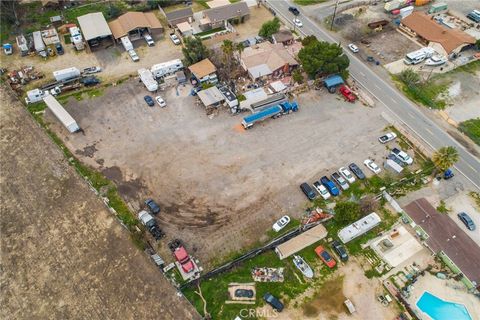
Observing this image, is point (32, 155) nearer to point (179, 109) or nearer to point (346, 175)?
point (179, 109)

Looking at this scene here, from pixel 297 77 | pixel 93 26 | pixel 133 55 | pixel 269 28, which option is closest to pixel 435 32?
pixel 297 77

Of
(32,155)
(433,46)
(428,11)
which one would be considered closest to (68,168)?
(32,155)

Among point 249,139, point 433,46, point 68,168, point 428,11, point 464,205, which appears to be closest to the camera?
point 464,205

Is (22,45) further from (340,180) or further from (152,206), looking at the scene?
(340,180)

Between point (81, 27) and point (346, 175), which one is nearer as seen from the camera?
point (346, 175)

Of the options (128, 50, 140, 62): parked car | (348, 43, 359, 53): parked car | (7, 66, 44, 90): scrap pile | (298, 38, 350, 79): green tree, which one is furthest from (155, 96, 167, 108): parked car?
(348, 43, 359, 53): parked car

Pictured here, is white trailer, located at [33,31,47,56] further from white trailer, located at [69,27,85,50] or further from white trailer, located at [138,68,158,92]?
white trailer, located at [138,68,158,92]

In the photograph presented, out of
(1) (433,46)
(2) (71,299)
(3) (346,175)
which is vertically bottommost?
(2) (71,299)

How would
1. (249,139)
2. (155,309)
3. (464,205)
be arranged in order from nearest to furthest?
1. (155,309)
2. (464,205)
3. (249,139)

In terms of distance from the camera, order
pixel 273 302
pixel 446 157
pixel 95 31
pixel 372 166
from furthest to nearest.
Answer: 1. pixel 95 31
2. pixel 372 166
3. pixel 446 157
4. pixel 273 302
